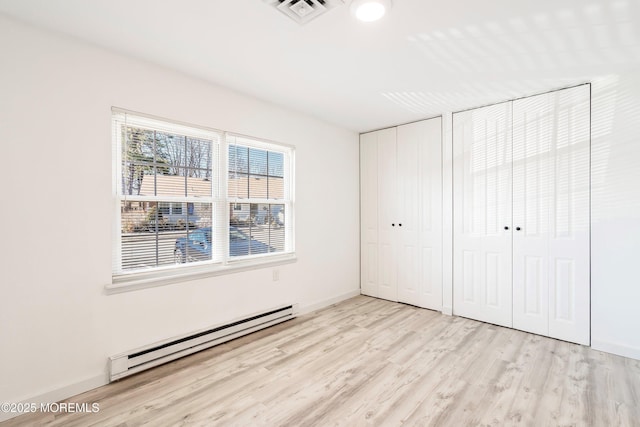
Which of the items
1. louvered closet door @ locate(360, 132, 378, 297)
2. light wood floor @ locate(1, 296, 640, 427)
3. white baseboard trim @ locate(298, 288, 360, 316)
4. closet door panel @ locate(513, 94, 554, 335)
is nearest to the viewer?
light wood floor @ locate(1, 296, 640, 427)

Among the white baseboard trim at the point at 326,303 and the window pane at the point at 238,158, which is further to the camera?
the white baseboard trim at the point at 326,303

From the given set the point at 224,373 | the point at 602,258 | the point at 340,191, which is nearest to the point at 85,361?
the point at 224,373

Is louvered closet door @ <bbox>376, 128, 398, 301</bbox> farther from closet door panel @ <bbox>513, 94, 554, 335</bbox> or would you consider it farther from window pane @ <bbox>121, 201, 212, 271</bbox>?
window pane @ <bbox>121, 201, 212, 271</bbox>

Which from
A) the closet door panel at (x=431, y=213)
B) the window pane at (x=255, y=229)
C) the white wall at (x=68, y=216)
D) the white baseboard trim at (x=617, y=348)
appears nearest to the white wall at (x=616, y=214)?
the white baseboard trim at (x=617, y=348)

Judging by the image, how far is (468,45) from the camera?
218cm

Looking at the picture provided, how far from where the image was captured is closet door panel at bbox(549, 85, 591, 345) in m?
2.84

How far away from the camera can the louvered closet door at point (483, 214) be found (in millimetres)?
3301

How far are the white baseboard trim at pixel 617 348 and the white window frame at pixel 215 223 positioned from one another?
312 cm

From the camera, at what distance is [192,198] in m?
2.73

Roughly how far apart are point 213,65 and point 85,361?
2491 millimetres

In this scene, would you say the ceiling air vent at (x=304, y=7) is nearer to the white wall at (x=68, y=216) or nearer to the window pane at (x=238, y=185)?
the white wall at (x=68, y=216)

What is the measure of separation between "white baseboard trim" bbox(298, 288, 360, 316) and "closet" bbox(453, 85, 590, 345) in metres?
1.45

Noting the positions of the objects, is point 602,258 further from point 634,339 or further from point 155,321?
point 155,321

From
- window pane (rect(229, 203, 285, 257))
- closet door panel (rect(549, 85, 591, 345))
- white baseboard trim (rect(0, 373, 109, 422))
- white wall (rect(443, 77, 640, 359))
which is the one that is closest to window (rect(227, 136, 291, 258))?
window pane (rect(229, 203, 285, 257))
